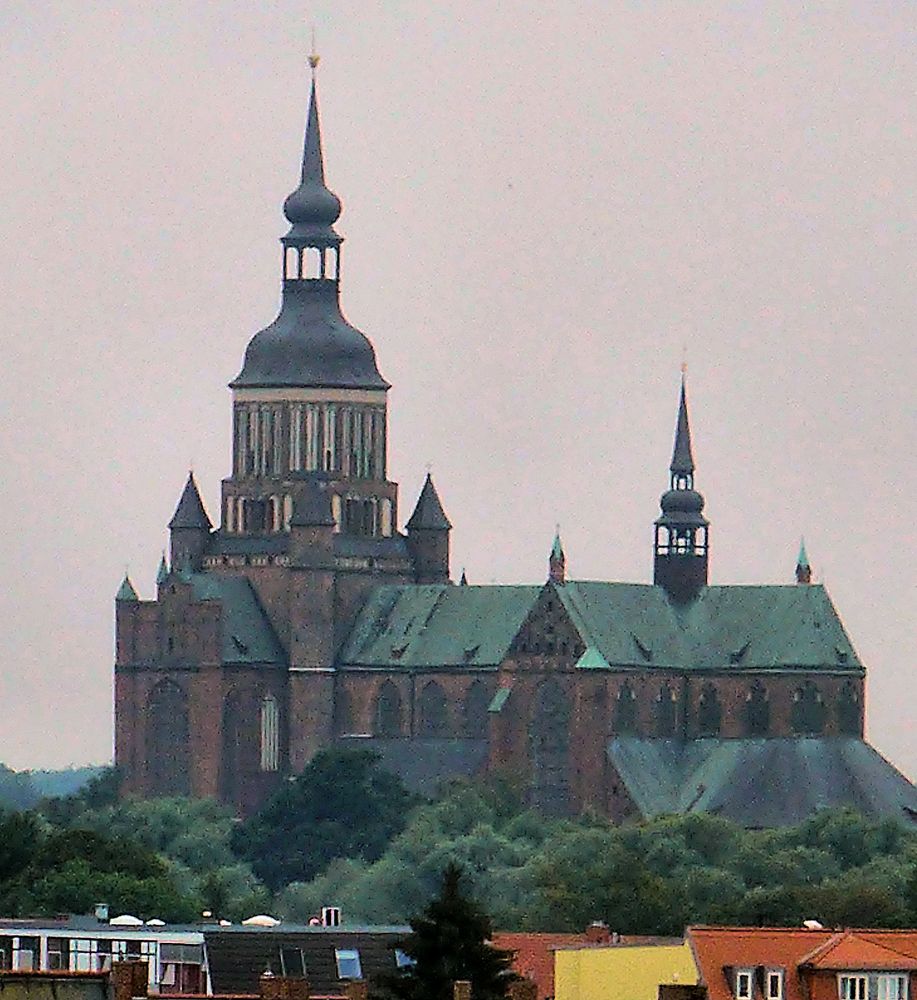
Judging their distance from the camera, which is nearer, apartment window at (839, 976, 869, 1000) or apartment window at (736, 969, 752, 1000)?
apartment window at (839, 976, 869, 1000)

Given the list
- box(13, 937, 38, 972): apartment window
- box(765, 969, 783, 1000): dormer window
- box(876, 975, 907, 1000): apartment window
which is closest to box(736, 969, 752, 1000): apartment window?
box(765, 969, 783, 1000): dormer window

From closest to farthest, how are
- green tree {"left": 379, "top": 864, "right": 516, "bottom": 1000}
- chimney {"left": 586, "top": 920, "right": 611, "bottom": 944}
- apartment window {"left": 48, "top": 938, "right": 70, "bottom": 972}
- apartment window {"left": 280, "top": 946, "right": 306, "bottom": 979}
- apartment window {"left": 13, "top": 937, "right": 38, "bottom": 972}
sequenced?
green tree {"left": 379, "top": 864, "right": 516, "bottom": 1000}
apartment window {"left": 280, "top": 946, "right": 306, "bottom": 979}
apartment window {"left": 48, "top": 938, "right": 70, "bottom": 972}
apartment window {"left": 13, "top": 937, "right": 38, "bottom": 972}
chimney {"left": 586, "top": 920, "right": 611, "bottom": 944}

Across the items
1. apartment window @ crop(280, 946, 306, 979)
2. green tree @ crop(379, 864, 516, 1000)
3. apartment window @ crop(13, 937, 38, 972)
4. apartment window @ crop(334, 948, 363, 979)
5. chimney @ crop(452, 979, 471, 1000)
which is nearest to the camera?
chimney @ crop(452, 979, 471, 1000)

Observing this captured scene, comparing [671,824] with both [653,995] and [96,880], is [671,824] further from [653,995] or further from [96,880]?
[653,995]

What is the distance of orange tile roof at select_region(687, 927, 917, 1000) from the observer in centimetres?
8388

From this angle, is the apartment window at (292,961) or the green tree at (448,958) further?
the apartment window at (292,961)

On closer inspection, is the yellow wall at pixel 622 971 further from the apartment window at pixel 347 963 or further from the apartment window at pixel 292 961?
the apartment window at pixel 347 963

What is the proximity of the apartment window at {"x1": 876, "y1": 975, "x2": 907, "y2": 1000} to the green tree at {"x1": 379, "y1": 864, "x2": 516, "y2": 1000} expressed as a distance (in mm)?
7683

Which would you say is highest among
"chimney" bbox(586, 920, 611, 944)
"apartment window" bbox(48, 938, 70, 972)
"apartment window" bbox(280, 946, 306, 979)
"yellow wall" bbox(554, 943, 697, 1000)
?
"chimney" bbox(586, 920, 611, 944)

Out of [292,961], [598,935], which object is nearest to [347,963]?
[292,961]

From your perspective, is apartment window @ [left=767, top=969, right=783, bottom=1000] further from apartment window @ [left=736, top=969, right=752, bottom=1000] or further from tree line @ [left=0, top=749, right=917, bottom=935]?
tree line @ [left=0, top=749, right=917, bottom=935]

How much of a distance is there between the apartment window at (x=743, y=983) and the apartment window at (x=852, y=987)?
110 centimetres

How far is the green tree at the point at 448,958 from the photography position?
250ft

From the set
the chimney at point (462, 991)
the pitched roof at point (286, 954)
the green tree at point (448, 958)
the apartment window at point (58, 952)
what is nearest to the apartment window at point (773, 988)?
the pitched roof at point (286, 954)
